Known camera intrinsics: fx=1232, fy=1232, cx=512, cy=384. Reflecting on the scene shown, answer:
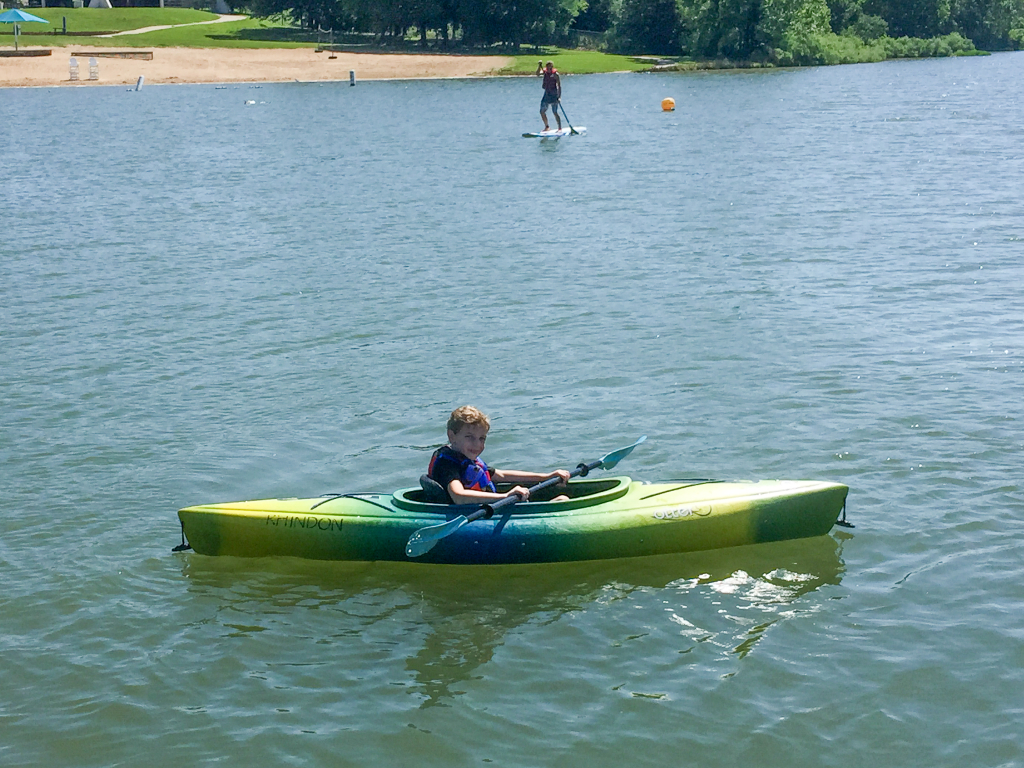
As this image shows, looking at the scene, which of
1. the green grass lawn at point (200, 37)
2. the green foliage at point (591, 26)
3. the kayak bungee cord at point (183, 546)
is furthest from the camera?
the green foliage at point (591, 26)

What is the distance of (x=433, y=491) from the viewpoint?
8.95 metres

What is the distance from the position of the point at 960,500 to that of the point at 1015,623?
6.37 ft

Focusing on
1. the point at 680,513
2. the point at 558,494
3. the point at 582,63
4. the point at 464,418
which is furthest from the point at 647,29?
the point at 464,418

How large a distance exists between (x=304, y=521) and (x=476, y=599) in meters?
1.44

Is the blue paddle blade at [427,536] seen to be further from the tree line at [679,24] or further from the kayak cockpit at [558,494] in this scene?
the tree line at [679,24]

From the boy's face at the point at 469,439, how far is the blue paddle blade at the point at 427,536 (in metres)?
0.52

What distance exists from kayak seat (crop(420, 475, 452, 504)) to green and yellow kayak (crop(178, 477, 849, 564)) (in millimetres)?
102

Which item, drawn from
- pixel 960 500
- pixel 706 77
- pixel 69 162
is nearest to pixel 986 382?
pixel 960 500

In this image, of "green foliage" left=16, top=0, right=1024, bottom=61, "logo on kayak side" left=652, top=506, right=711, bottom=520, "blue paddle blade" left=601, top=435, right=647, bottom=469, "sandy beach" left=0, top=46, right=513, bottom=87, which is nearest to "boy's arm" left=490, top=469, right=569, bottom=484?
"blue paddle blade" left=601, top=435, right=647, bottom=469

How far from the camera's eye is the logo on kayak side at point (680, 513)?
8898 millimetres

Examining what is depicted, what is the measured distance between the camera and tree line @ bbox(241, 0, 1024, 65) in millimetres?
69000

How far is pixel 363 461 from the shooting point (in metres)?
11.2

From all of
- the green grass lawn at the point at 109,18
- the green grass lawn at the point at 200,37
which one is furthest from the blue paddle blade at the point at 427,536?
the green grass lawn at the point at 109,18

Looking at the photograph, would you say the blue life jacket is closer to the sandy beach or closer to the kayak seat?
the kayak seat
